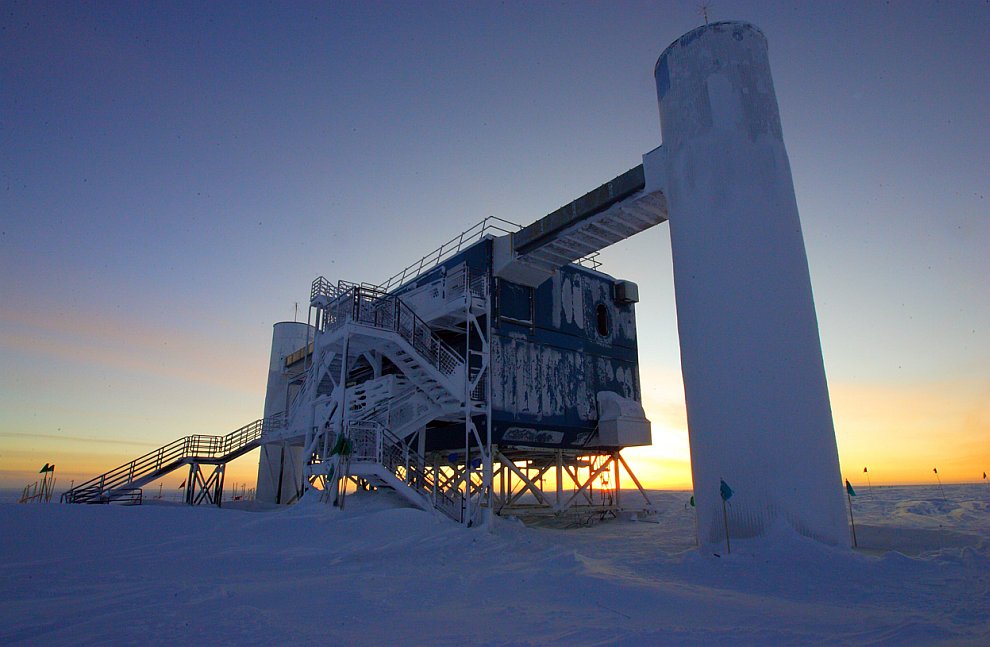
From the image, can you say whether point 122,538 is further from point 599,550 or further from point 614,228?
point 614,228

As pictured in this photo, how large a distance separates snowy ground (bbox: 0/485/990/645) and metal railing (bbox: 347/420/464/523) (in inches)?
101

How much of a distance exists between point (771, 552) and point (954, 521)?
1878 cm

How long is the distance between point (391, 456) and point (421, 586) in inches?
410

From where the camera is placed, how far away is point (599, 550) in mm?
17406

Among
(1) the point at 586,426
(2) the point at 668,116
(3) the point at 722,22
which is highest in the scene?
(3) the point at 722,22

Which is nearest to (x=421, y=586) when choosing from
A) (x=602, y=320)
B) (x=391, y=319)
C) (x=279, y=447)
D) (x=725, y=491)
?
(x=725, y=491)

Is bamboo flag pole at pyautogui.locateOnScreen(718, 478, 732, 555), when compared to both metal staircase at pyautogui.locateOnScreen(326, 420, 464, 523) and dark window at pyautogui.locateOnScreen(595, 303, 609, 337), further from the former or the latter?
dark window at pyautogui.locateOnScreen(595, 303, 609, 337)

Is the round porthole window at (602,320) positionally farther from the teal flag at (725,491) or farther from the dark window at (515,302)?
the teal flag at (725,491)

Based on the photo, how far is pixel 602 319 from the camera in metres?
31.4

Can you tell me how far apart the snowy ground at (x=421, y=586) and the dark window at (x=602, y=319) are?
14937 mm

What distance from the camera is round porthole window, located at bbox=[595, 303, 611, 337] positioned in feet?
102

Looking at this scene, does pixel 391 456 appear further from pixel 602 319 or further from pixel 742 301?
pixel 602 319

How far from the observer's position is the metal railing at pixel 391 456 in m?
20.0

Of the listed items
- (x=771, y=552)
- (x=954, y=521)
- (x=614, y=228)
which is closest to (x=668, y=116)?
(x=614, y=228)
